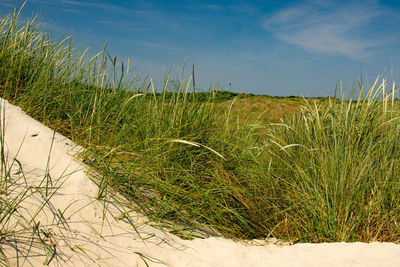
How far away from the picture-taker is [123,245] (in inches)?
65.1

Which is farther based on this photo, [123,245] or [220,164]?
[220,164]

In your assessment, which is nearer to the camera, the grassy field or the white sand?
the white sand

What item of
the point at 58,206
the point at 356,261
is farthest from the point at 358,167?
the point at 58,206

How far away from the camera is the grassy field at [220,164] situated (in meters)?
2.00

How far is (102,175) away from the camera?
192 cm

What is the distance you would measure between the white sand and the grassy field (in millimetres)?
107

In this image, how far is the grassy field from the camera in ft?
6.55

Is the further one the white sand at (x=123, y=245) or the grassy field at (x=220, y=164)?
the grassy field at (x=220, y=164)

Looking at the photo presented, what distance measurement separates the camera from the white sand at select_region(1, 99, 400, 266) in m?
1.54

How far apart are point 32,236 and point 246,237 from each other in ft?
4.37

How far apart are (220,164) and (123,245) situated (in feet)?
3.17

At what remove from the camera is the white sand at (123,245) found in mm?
1544

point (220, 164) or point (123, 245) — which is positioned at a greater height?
point (220, 164)

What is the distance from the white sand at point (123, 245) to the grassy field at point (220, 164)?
0.11 meters
